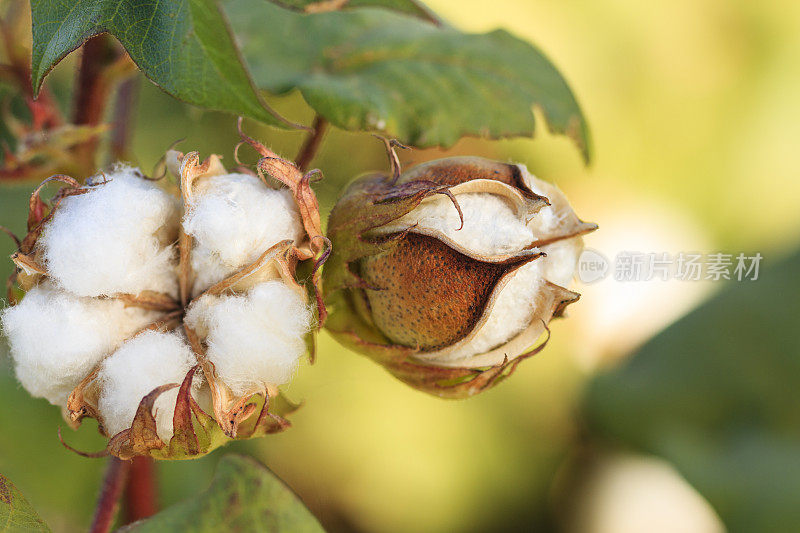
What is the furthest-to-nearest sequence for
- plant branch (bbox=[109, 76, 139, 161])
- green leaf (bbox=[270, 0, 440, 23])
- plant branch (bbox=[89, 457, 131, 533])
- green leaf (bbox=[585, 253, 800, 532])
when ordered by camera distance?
green leaf (bbox=[585, 253, 800, 532]) → plant branch (bbox=[109, 76, 139, 161]) → green leaf (bbox=[270, 0, 440, 23]) → plant branch (bbox=[89, 457, 131, 533])

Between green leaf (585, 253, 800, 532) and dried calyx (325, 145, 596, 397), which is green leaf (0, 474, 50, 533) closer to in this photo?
dried calyx (325, 145, 596, 397)

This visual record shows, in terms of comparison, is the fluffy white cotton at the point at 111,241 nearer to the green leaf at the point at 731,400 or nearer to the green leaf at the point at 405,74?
the green leaf at the point at 405,74

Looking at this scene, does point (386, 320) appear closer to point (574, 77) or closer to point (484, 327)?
point (484, 327)

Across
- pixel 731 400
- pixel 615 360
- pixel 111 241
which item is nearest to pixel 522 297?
pixel 111 241

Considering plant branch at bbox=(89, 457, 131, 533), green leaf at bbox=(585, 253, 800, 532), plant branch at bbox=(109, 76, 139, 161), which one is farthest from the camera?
green leaf at bbox=(585, 253, 800, 532)

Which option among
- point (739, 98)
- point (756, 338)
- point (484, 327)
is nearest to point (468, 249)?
point (484, 327)

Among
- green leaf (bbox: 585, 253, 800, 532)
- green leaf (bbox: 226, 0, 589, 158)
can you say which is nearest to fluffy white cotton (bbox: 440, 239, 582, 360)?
green leaf (bbox: 226, 0, 589, 158)

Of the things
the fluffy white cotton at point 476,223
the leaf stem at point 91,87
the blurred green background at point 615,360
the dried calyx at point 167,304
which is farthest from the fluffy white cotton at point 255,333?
the blurred green background at point 615,360
